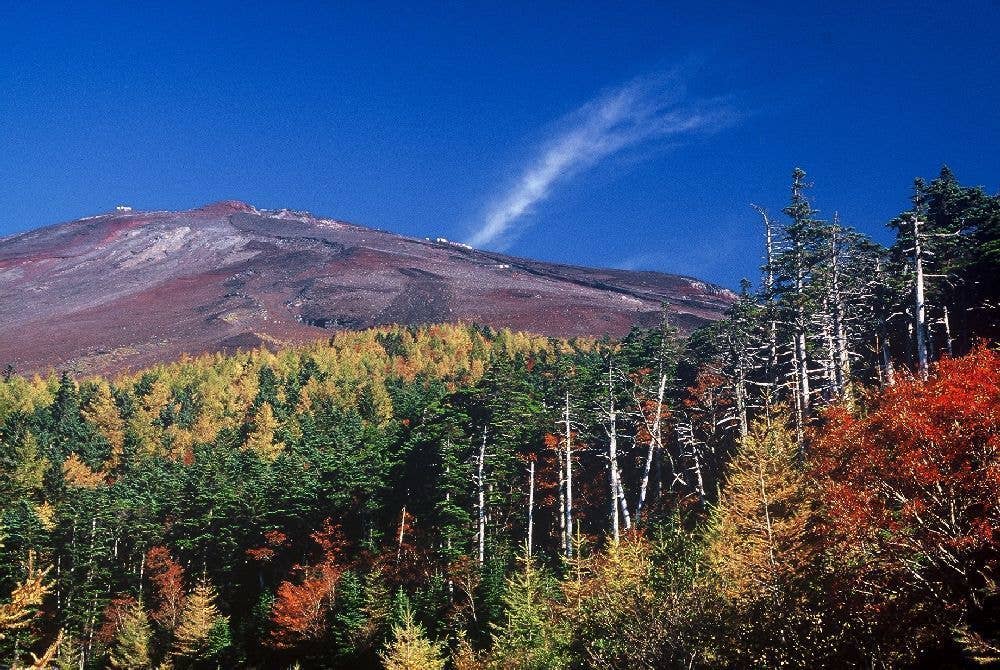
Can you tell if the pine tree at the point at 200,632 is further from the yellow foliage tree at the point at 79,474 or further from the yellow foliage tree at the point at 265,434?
the yellow foliage tree at the point at 79,474

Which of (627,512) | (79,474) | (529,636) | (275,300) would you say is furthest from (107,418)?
(529,636)

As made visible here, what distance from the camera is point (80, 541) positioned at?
47.9 metres

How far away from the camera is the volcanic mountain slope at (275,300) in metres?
144

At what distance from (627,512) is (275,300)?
13941cm

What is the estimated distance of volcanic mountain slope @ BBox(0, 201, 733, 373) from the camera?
144m

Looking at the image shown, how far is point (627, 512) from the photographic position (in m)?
40.1

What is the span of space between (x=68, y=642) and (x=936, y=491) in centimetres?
4823

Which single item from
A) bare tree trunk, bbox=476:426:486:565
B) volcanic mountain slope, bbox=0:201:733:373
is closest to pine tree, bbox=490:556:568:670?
bare tree trunk, bbox=476:426:486:565

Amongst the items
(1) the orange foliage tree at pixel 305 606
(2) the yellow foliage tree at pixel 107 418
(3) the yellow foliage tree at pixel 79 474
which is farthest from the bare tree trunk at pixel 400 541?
(2) the yellow foliage tree at pixel 107 418

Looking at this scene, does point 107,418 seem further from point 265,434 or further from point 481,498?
point 481,498

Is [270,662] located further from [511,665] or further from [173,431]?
[173,431]

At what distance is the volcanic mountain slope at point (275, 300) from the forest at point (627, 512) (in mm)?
71749

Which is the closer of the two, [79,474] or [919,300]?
[919,300]

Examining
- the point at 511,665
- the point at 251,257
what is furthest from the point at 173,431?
the point at 251,257
